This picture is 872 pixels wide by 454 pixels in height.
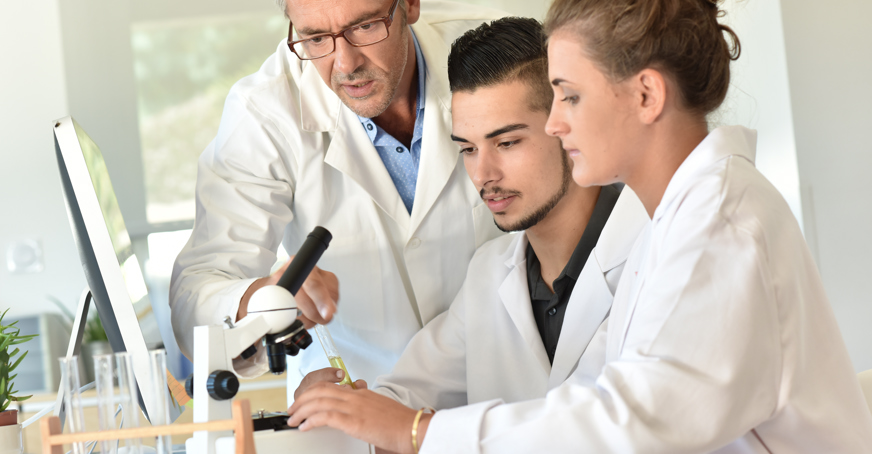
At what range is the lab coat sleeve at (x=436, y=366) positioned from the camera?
142 centimetres

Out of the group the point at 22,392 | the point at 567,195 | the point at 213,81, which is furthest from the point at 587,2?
the point at 22,392

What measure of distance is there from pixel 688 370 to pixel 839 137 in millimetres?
2249

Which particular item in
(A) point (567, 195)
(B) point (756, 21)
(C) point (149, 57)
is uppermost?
(C) point (149, 57)

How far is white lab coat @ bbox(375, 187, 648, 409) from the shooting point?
132 centimetres

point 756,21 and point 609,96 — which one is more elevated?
point 756,21

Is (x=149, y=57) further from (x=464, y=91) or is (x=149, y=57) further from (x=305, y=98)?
(x=464, y=91)

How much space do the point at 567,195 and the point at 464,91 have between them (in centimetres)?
30

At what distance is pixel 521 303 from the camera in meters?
1.42

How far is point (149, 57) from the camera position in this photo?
3480mm

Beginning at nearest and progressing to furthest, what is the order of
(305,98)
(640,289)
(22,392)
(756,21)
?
(640,289), (305,98), (756,21), (22,392)

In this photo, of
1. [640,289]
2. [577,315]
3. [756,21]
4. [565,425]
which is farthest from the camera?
[756,21]

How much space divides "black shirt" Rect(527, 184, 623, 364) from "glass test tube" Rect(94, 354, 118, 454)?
841 millimetres

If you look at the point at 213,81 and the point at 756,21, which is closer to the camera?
the point at 756,21

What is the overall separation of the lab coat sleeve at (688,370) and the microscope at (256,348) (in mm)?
295
